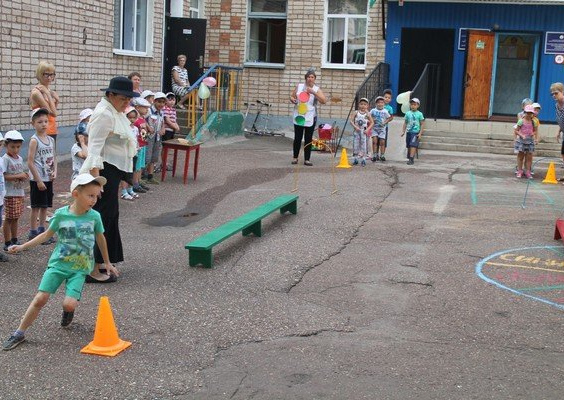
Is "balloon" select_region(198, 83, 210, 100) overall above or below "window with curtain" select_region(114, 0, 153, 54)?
below

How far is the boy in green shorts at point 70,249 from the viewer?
5.93 meters

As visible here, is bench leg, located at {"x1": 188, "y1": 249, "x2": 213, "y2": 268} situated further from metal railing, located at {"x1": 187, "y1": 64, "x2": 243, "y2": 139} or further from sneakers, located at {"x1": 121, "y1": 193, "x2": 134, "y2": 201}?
metal railing, located at {"x1": 187, "y1": 64, "x2": 243, "y2": 139}

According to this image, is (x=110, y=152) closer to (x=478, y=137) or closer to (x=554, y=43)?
(x=478, y=137)

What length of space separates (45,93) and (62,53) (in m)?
4.25

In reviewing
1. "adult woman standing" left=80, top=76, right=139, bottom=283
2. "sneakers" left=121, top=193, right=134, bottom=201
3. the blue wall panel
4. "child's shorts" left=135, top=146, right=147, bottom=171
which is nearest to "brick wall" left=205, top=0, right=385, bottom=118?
the blue wall panel

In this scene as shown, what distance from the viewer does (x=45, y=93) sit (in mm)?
11219

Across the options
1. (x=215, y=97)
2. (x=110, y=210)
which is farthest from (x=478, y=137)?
(x=110, y=210)

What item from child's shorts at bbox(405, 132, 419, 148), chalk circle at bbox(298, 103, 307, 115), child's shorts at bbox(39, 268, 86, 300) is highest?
chalk circle at bbox(298, 103, 307, 115)

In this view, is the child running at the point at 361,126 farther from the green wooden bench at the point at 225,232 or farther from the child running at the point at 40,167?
the child running at the point at 40,167

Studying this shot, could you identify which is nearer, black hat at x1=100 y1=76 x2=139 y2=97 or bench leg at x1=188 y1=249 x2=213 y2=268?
black hat at x1=100 y1=76 x2=139 y2=97

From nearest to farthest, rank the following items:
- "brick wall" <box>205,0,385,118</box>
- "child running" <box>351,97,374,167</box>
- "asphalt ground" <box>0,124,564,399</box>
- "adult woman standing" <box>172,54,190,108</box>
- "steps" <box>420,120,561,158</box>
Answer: "asphalt ground" <box>0,124,564,399</box>, "child running" <box>351,97,374,167</box>, "adult woman standing" <box>172,54,190,108</box>, "steps" <box>420,120,561,158</box>, "brick wall" <box>205,0,385,118</box>

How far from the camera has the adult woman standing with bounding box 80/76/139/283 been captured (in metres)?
7.37

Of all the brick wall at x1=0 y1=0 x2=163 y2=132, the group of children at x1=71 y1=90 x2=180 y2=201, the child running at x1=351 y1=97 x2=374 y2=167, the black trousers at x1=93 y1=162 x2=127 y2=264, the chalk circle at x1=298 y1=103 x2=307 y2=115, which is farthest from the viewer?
the child running at x1=351 y1=97 x2=374 y2=167

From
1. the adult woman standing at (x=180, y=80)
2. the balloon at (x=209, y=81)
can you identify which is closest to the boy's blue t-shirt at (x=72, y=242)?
the balloon at (x=209, y=81)
